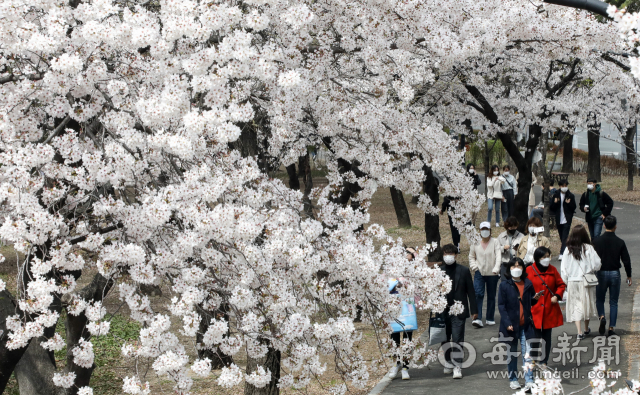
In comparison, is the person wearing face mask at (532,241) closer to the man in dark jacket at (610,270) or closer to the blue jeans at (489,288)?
the blue jeans at (489,288)

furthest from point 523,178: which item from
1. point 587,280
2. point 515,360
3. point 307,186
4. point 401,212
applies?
point 515,360

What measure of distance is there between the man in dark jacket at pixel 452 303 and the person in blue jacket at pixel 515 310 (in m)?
0.64

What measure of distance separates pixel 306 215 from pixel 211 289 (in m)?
1.74

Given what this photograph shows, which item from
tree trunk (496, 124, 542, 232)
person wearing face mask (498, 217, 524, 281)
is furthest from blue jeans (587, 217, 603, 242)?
person wearing face mask (498, 217, 524, 281)

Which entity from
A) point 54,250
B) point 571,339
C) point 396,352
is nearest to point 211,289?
point 54,250

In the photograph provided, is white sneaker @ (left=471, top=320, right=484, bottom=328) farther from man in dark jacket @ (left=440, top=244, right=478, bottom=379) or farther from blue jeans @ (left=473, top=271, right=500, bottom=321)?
man in dark jacket @ (left=440, top=244, right=478, bottom=379)

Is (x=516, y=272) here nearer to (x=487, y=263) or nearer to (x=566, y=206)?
(x=487, y=263)

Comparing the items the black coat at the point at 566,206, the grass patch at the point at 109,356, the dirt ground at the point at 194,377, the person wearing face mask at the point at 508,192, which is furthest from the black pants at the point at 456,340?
the person wearing face mask at the point at 508,192

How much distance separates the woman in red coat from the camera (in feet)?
26.2

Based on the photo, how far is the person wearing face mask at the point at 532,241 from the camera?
33.7ft

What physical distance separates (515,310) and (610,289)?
241 centimetres

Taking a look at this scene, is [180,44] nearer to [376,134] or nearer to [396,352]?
[376,134]

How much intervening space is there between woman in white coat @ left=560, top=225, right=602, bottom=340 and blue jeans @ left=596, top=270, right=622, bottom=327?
0.87 feet

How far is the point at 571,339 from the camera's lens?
938 centimetres
